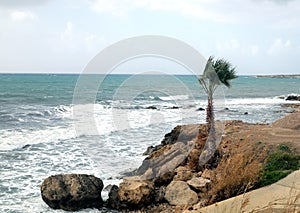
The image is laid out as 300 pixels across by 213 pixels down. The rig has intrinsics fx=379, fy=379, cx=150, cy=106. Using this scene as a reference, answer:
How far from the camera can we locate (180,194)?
35.9 feet

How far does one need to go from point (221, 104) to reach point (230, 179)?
33768 mm

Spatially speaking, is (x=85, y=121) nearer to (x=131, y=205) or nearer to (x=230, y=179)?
(x=131, y=205)

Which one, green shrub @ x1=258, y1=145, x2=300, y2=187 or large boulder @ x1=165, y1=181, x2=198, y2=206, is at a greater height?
green shrub @ x1=258, y1=145, x2=300, y2=187

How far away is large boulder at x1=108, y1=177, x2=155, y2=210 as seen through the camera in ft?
35.0

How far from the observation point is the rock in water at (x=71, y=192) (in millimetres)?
10750

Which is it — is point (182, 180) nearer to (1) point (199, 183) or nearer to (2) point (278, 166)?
(1) point (199, 183)

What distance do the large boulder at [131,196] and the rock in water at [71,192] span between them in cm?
48

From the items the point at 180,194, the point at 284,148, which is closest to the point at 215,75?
the point at 284,148

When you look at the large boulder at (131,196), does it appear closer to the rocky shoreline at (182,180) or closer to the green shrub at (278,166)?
the rocky shoreline at (182,180)

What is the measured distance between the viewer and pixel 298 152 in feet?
42.5

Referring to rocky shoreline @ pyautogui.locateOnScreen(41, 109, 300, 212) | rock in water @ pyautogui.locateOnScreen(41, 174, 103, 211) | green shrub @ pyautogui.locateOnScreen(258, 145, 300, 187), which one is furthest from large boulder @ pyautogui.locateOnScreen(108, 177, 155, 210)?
green shrub @ pyautogui.locateOnScreen(258, 145, 300, 187)

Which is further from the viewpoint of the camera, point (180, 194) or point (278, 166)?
point (278, 166)

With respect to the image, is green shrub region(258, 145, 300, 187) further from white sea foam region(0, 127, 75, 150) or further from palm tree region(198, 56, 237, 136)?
white sea foam region(0, 127, 75, 150)

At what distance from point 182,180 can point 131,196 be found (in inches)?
82.6
